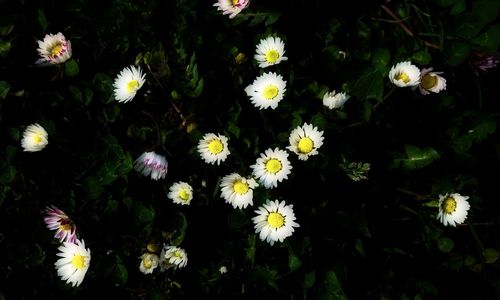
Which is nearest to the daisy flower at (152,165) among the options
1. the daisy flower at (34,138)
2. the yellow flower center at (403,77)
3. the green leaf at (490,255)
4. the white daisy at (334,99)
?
the daisy flower at (34,138)

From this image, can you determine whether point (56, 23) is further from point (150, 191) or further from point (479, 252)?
point (479, 252)

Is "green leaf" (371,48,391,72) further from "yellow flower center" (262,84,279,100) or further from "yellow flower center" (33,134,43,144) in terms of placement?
"yellow flower center" (33,134,43,144)

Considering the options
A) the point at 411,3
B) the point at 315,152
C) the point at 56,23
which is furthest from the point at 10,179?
the point at 411,3

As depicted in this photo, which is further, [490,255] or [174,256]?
[490,255]

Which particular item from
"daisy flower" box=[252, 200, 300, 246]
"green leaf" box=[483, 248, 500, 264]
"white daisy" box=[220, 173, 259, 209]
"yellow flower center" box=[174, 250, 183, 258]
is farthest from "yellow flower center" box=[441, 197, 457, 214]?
"yellow flower center" box=[174, 250, 183, 258]

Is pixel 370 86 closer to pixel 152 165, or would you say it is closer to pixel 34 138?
pixel 152 165

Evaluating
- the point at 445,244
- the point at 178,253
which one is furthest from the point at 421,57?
the point at 178,253

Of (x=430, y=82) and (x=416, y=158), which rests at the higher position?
(x=430, y=82)
